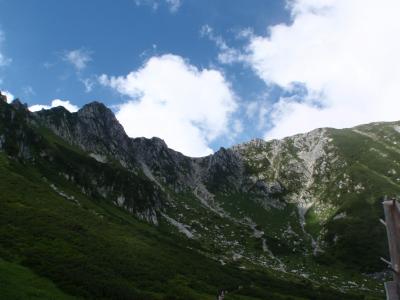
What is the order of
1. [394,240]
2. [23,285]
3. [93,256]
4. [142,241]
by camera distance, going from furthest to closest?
[142,241] → [93,256] → [23,285] → [394,240]

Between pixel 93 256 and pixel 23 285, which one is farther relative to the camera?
pixel 93 256

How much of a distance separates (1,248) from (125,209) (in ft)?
333

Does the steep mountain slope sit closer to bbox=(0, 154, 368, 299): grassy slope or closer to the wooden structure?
bbox=(0, 154, 368, 299): grassy slope

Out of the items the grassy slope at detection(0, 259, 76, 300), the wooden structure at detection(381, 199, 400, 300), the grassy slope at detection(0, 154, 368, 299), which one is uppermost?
the wooden structure at detection(381, 199, 400, 300)

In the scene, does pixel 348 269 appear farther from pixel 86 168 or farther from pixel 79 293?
pixel 79 293

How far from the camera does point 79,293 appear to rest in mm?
46625

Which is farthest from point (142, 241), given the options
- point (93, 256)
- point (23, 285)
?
point (23, 285)

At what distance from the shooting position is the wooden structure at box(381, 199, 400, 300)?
717cm

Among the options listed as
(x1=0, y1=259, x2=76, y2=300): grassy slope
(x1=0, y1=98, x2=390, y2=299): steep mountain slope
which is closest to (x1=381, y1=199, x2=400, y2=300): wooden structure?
(x1=0, y1=259, x2=76, y2=300): grassy slope

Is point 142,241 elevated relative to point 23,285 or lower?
elevated

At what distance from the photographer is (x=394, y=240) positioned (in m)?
7.31

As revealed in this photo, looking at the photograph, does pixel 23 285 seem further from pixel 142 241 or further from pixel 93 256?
pixel 142 241

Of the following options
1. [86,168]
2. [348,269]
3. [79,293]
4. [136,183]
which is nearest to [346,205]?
[348,269]

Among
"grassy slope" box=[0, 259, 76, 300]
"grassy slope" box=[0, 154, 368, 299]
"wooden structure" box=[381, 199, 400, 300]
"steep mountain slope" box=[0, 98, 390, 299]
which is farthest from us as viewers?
"steep mountain slope" box=[0, 98, 390, 299]
